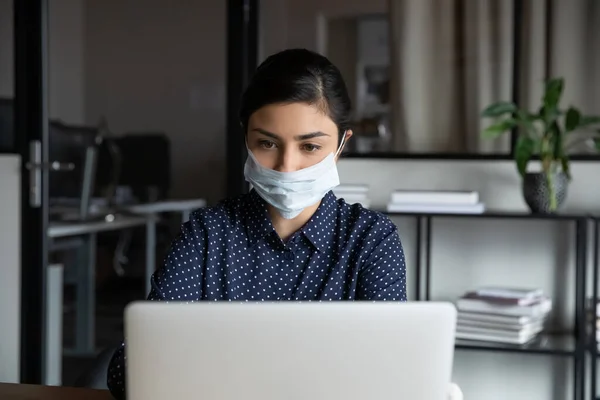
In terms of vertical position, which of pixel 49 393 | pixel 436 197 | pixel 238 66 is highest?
pixel 238 66

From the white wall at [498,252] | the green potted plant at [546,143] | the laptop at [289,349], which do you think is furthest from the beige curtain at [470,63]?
the laptop at [289,349]

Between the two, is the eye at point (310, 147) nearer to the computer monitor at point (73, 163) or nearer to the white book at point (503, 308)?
the white book at point (503, 308)

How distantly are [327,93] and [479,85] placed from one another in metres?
1.75

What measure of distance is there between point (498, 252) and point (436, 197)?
38cm

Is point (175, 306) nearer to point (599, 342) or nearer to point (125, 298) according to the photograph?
point (599, 342)

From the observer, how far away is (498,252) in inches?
128

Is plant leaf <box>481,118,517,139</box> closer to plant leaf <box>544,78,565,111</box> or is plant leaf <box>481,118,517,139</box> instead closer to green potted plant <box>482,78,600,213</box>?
green potted plant <box>482,78,600,213</box>

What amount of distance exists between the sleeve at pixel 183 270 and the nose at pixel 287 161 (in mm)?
207

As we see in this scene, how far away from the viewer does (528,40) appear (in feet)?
10.7

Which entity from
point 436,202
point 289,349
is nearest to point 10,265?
point 436,202

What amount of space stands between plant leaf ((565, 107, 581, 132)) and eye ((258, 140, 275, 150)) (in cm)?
162

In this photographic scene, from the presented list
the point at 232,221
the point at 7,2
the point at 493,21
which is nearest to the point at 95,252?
the point at 7,2

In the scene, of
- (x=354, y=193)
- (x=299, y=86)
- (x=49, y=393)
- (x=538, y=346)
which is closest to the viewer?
(x=49, y=393)

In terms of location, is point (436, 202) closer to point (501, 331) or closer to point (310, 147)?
point (501, 331)
